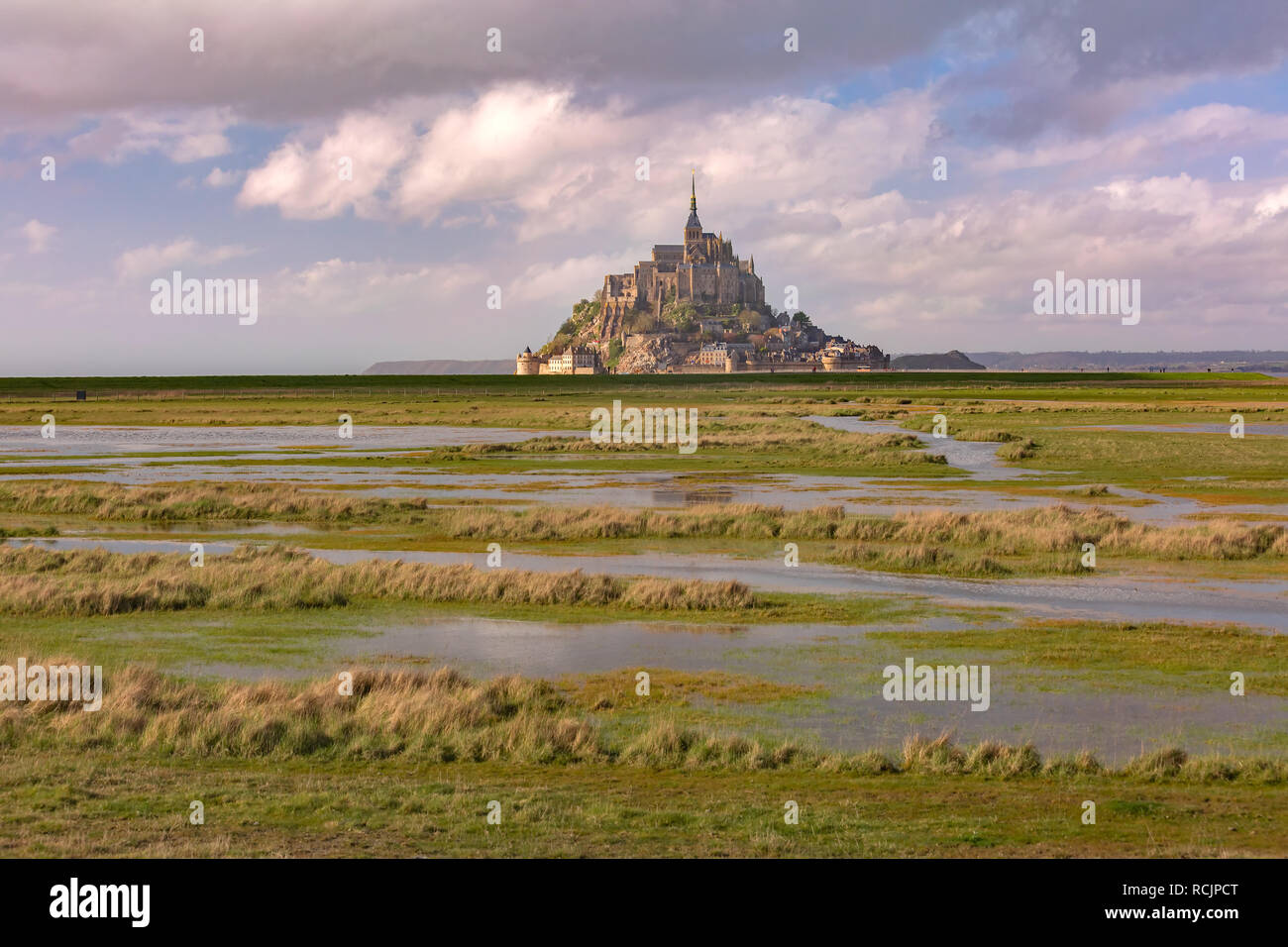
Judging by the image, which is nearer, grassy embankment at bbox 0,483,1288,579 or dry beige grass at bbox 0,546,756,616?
dry beige grass at bbox 0,546,756,616

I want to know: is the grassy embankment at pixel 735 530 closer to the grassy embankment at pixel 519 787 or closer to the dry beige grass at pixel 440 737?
the dry beige grass at pixel 440 737

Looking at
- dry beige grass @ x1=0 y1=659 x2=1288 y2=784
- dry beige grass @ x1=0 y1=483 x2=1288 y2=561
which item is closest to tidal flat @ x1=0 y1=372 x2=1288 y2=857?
dry beige grass @ x1=0 y1=659 x2=1288 y2=784

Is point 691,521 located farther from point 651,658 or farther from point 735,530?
point 651,658

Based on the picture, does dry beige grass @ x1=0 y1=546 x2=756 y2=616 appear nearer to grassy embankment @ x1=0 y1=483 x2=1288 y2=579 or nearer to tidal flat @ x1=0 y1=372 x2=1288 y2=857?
tidal flat @ x1=0 y1=372 x2=1288 y2=857

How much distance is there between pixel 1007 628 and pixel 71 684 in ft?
48.4

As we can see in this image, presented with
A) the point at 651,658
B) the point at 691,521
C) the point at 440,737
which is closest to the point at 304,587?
the point at 651,658

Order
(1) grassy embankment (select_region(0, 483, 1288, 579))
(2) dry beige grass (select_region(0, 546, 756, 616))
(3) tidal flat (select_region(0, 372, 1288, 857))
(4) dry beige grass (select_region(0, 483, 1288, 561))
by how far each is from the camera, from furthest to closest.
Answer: (4) dry beige grass (select_region(0, 483, 1288, 561)), (1) grassy embankment (select_region(0, 483, 1288, 579)), (2) dry beige grass (select_region(0, 546, 756, 616)), (3) tidal flat (select_region(0, 372, 1288, 857))

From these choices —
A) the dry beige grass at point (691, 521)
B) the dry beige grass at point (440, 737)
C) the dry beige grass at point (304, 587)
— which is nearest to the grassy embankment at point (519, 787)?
the dry beige grass at point (440, 737)

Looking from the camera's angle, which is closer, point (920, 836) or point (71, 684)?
point (920, 836)

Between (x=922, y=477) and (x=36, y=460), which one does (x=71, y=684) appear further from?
(x=36, y=460)

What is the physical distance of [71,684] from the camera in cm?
1641
